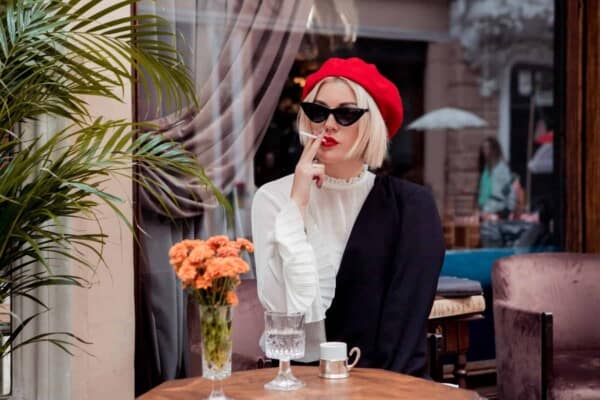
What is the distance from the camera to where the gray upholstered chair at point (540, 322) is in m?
3.97

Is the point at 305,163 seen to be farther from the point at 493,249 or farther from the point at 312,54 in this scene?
the point at 493,249

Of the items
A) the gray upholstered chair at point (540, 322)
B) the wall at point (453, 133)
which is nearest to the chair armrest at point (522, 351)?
the gray upholstered chair at point (540, 322)

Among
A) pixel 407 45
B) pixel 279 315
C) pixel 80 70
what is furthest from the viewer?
pixel 407 45

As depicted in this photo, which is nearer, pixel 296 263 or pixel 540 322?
pixel 296 263

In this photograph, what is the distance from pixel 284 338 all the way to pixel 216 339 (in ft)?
0.76

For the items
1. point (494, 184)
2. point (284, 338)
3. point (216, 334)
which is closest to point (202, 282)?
point (216, 334)

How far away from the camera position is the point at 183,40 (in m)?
4.15

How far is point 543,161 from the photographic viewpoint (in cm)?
594

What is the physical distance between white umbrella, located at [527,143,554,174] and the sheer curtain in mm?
1968

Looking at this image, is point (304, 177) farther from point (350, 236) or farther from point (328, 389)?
point (328, 389)

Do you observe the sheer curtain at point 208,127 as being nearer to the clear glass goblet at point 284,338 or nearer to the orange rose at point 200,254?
the clear glass goblet at point 284,338

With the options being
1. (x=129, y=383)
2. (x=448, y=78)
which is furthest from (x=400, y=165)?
(x=129, y=383)

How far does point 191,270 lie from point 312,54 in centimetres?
278

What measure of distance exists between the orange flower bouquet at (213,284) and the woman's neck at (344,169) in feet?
2.60
